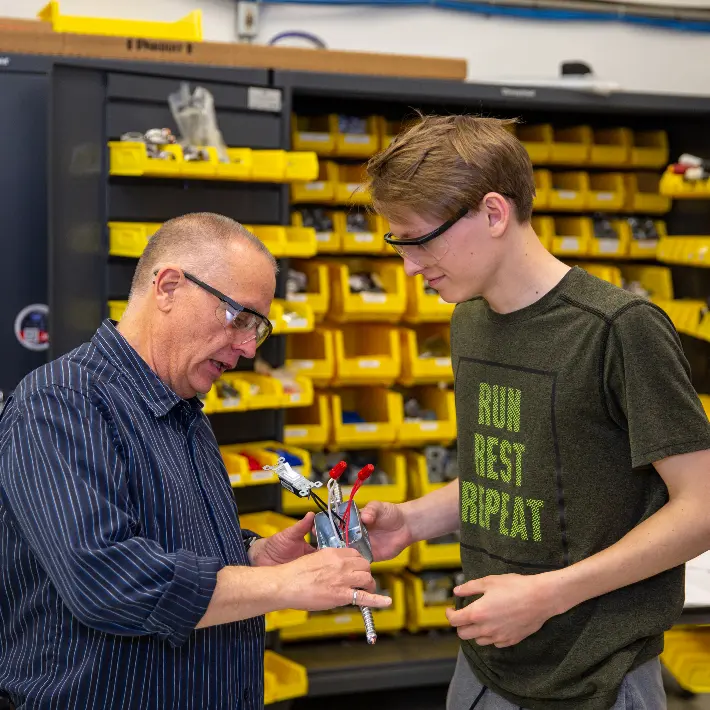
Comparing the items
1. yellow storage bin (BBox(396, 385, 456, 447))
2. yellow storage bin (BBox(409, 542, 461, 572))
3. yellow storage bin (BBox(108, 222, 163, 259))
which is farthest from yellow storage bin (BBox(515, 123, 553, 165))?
Answer: yellow storage bin (BBox(108, 222, 163, 259))

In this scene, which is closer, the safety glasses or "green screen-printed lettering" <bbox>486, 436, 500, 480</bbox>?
the safety glasses

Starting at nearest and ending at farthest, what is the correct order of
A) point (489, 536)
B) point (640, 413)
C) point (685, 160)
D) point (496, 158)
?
point (640, 413) → point (496, 158) → point (489, 536) → point (685, 160)

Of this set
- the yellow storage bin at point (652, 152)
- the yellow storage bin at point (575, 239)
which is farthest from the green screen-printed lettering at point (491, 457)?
the yellow storage bin at point (652, 152)

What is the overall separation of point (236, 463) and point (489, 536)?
1.65 meters

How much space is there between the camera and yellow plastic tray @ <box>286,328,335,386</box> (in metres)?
4.14

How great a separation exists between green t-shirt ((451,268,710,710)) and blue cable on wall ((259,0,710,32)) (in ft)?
10.8

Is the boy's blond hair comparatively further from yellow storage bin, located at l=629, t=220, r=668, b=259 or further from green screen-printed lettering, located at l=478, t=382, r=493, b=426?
yellow storage bin, located at l=629, t=220, r=668, b=259

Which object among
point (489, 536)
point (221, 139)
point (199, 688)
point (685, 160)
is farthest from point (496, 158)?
point (685, 160)

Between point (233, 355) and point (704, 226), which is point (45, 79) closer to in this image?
point (233, 355)

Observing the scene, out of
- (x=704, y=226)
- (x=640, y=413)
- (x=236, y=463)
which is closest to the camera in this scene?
(x=640, y=413)

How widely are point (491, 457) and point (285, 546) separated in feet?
1.52

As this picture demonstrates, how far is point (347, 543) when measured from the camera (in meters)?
1.92

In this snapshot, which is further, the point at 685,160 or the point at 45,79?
the point at 685,160

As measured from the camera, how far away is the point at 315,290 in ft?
14.2
